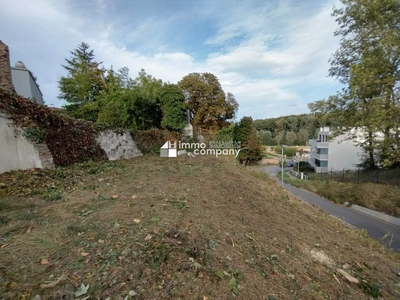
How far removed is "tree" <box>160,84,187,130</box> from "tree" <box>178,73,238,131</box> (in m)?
5.94

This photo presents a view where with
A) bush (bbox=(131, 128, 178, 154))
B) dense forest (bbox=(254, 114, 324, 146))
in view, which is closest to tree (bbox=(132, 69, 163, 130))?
bush (bbox=(131, 128, 178, 154))

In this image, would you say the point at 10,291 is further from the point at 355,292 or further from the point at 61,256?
the point at 355,292

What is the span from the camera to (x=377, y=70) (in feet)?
33.3

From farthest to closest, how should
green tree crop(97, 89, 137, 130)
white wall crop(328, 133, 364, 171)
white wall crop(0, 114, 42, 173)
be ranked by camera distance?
white wall crop(328, 133, 364, 171) < green tree crop(97, 89, 137, 130) < white wall crop(0, 114, 42, 173)

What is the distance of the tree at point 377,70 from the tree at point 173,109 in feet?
31.4

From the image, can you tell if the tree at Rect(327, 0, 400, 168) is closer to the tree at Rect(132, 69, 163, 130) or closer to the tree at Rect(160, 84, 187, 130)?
the tree at Rect(160, 84, 187, 130)

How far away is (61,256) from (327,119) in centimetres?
1679

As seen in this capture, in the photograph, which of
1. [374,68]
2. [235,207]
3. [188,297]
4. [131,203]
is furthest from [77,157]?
[374,68]

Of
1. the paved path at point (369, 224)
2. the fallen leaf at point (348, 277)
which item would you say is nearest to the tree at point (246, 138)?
the paved path at point (369, 224)

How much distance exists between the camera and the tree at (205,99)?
64.5 feet

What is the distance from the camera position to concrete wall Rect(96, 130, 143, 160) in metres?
8.86

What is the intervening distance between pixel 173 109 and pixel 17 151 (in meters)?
8.87

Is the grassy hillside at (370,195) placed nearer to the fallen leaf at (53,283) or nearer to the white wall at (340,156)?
the fallen leaf at (53,283)

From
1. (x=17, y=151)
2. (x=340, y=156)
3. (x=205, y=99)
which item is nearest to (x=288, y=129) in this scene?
(x=340, y=156)
